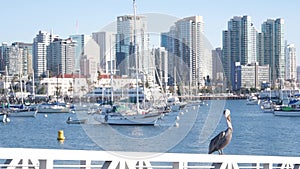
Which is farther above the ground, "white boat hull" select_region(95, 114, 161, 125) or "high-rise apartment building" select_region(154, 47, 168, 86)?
"high-rise apartment building" select_region(154, 47, 168, 86)

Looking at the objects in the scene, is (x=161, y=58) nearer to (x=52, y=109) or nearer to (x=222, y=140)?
(x=222, y=140)

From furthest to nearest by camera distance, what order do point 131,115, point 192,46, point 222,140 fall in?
point 131,115 < point 192,46 < point 222,140

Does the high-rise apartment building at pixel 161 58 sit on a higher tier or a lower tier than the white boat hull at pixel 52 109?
higher

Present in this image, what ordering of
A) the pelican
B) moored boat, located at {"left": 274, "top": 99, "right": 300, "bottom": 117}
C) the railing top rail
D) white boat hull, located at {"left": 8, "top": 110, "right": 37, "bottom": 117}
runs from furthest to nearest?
white boat hull, located at {"left": 8, "top": 110, "right": 37, "bottom": 117} → moored boat, located at {"left": 274, "top": 99, "right": 300, "bottom": 117} → the pelican → the railing top rail

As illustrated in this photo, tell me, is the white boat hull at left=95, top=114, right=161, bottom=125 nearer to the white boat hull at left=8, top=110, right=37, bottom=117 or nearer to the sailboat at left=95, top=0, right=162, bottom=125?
the sailboat at left=95, top=0, right=162, bottom=125

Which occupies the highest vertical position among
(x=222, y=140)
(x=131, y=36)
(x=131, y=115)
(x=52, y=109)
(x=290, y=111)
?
(x=131, y=36)

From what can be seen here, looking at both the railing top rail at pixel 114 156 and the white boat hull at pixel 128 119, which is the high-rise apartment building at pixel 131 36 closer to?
the railing top rail at pixel 114 156

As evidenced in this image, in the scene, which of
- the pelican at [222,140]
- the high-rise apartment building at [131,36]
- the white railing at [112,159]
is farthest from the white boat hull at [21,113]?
the white railing at [112,159]

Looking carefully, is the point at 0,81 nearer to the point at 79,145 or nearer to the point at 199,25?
the point at 79,145

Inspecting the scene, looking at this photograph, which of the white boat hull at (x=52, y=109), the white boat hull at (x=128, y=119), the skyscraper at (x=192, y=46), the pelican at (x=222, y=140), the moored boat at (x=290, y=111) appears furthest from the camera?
the white boat hull at (x=52, y=109)

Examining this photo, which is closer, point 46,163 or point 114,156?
point 46,163

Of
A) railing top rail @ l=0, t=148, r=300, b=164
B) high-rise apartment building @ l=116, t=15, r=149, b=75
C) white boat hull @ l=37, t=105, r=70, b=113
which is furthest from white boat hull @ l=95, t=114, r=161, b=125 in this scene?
railing top rail @ l=0, t=148, r=300, b=164

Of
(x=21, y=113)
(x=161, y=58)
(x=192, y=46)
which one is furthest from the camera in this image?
(x=21, y=113)

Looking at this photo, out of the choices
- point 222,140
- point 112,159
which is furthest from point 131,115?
point 112,159
